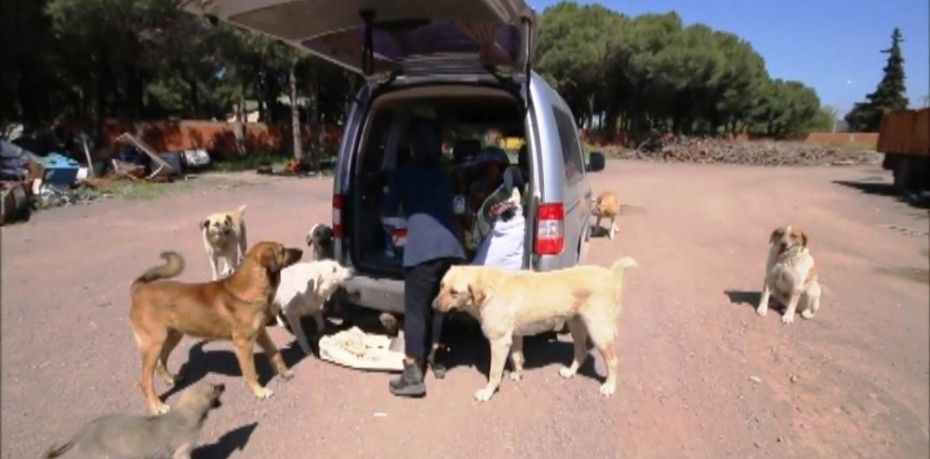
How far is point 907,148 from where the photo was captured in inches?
84.7

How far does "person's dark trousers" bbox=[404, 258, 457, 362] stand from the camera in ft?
13.4

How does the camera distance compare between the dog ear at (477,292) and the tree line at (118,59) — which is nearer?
the dog ear at (477,292)

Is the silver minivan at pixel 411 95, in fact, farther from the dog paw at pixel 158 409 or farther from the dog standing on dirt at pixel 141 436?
the dog standing on dirt at pixel 141 436

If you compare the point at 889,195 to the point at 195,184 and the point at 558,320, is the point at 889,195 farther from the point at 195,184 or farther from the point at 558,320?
the point at 195,184

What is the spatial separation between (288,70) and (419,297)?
2163cm

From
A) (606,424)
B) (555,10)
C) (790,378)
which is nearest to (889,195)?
(606,424)

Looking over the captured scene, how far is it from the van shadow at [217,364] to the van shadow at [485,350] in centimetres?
131

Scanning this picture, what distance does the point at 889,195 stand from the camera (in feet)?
7.55

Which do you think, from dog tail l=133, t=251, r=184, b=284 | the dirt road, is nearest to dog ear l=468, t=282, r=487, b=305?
the dirt road

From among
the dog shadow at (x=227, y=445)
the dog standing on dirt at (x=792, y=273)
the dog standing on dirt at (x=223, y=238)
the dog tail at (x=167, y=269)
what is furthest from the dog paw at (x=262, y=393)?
the dog standing on dirt at (x=792, y=273)

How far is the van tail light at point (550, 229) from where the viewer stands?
4090 millimetres

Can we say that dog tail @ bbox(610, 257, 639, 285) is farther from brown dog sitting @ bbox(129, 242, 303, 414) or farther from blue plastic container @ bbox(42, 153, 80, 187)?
blue plastic container @ bbox(42, 153, 80, 187)

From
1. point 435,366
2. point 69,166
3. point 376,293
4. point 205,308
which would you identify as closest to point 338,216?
point 376,293

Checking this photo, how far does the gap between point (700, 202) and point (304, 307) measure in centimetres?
1255
